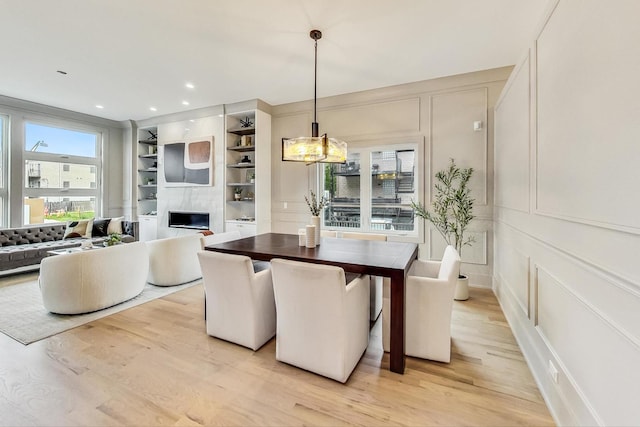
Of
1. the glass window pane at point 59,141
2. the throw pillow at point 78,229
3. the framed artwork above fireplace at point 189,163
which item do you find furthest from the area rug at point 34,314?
the glass window pane at point 59,141

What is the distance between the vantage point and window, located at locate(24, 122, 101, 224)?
17.7 feet

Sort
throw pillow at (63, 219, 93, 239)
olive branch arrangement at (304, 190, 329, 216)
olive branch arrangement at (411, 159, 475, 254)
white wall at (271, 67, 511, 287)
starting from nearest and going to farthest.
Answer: olive branch arrangement at (304, 190, 329, 216)
olive branch arrangement at (411, 159, 475, 254)
white wall at (271, 67, 511, 287)
throw pillow at (63, 219, 93, 239)

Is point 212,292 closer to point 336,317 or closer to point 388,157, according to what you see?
point 336,317

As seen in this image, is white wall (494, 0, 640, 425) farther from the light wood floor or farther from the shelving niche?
the shelving niche

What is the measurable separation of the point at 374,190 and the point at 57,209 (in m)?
6.47

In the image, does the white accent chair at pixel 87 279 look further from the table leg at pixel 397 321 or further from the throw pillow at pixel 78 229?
the table leg at pixel 397 321

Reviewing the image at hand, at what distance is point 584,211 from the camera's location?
140cm

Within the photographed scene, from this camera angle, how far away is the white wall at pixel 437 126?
3838mm

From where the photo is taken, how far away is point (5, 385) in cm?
189

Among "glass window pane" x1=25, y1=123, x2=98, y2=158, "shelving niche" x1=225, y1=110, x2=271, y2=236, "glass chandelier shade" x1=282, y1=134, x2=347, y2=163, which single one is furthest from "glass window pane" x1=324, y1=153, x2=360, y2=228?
"glass window pane" x1=25, y1=123, x2=98, y2=158

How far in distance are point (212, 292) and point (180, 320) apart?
2.62 feet

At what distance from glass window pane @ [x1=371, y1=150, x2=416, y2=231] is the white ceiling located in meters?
1.13

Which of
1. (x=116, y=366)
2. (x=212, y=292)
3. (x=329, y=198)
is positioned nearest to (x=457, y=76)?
(x=329, y=198)

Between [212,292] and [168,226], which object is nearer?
[212,292]
